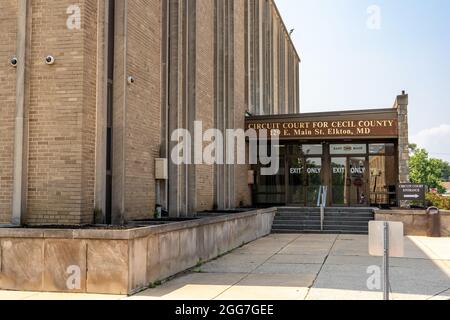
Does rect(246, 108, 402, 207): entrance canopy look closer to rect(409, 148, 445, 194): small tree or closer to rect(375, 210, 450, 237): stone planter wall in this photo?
rect(375, 210, 450, 237): stone planter wall

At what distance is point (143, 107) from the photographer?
1268 centimetres

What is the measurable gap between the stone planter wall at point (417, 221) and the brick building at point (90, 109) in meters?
7.71

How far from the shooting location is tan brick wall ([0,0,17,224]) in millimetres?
10375

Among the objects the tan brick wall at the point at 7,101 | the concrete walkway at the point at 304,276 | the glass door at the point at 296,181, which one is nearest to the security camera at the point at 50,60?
the tan brick wall at the point at 7,101

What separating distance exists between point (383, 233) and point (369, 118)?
17143 millimetres

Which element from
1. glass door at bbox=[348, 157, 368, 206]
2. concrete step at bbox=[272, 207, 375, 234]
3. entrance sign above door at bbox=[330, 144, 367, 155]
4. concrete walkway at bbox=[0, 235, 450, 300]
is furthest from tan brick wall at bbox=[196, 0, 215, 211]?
glass door at bbox=[348, 157, 368, 206]

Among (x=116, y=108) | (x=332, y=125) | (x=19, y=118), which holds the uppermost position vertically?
(x=332, y=125)

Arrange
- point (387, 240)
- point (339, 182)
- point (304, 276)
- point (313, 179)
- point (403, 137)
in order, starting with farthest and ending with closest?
point (313, 179) < point (339, 182) < point (403, 137) < point (304, 276) < point (387, 240)

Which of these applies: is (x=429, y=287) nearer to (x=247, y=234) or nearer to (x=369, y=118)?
(x=247, y=234)

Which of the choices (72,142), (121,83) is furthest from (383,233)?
(121,83)

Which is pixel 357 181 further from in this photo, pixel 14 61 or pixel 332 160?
pixel 14 61

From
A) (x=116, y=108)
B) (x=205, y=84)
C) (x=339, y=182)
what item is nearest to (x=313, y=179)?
(x=339, y=182)

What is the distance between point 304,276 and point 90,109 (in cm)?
529

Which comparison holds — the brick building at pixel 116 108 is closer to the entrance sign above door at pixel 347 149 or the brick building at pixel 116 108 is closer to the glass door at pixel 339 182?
the entrance sign above door at pixel 347 149
